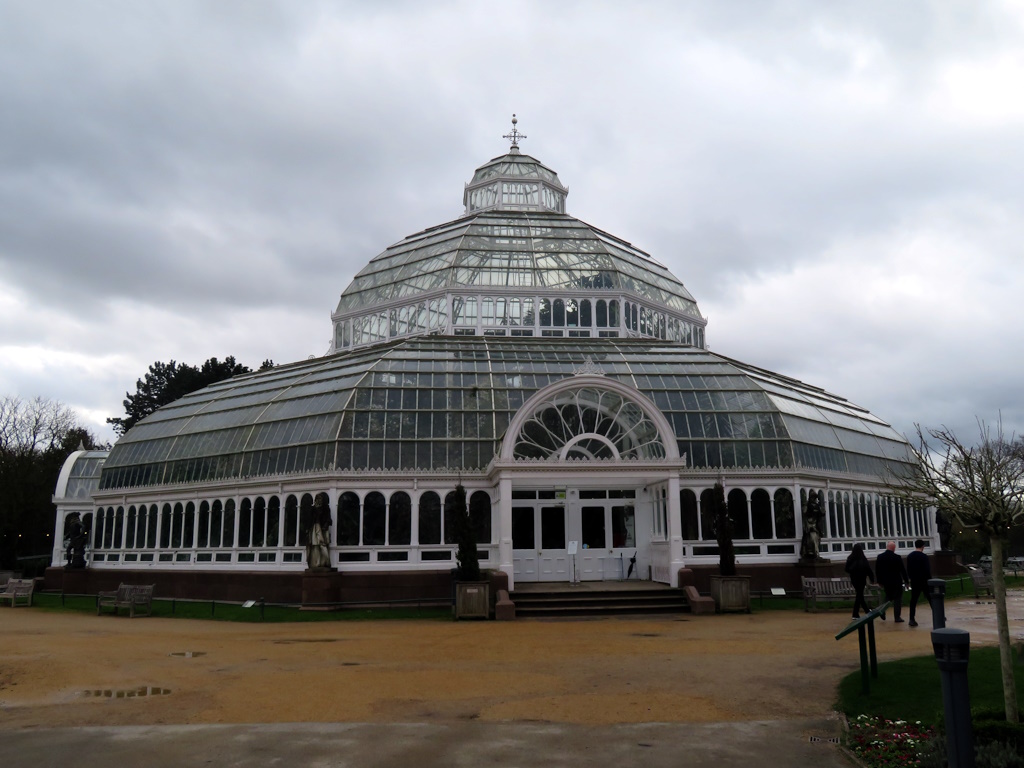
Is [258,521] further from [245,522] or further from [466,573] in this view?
[466,573]

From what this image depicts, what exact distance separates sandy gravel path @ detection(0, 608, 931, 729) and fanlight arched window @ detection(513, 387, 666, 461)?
6.37 m

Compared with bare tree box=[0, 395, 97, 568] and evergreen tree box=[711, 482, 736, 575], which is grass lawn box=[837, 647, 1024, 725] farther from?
bare tree box=[0, 395, 97, 568]

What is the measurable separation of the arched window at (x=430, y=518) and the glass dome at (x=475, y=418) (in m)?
1.06

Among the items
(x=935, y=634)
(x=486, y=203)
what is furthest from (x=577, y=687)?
(x=486, y=203)

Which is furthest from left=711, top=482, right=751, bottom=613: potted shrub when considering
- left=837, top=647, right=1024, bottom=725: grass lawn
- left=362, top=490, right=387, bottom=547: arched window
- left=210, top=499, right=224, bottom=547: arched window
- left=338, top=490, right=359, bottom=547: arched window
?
left=210, top=499, right=224, bottom=547: arched window

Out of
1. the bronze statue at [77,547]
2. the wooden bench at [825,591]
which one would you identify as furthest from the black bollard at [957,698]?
the bronze statue at [77,547]

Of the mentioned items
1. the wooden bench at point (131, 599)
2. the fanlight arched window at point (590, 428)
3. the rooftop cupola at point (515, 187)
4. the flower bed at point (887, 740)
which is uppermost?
the rooftop cupola at point (515, 187)

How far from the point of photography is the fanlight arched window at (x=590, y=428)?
27891mm

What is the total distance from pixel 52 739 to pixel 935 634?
1068 centimetres

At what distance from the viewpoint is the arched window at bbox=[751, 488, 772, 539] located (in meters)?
29.1

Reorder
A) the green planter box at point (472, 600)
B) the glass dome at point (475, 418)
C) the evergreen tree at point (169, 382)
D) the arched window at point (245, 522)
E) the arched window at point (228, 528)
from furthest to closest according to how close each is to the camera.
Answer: the evergreen tree at point (169, 382), the arched window at point (228, 528), the arched window at point (245, 522), the glass dome at point (475, 418), the green planter box at point (472, 600)

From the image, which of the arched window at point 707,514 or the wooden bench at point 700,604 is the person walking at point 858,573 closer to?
the wooden bench at point 700,604

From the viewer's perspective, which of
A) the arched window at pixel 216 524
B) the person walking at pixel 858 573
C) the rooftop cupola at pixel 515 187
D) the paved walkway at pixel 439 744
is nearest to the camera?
the paved walkway at pixel 439 744

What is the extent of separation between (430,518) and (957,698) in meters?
22.5
